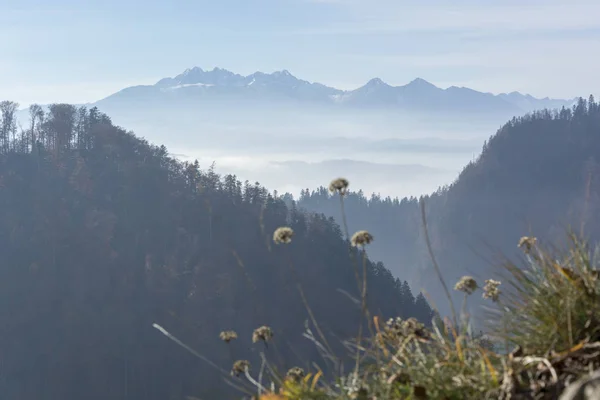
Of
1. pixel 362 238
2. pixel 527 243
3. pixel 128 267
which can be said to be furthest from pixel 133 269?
pixel 362 238

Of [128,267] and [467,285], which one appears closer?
[467,285]

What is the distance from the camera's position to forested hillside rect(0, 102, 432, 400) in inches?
5640

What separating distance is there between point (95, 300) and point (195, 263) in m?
20.1

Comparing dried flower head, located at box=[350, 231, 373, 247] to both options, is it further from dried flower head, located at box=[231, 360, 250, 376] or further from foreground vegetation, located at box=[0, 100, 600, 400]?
foreground vegetation, located at box=[0, 100, 600, 400]

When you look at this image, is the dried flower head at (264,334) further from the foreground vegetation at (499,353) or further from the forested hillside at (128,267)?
the forested hillside at (128,267)

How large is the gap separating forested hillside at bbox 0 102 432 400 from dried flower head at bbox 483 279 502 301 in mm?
133649

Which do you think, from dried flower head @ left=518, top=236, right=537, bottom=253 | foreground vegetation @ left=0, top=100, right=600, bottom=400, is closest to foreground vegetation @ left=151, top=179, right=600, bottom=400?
dried flower head @ left=518, top=236, right=537, bottom=253

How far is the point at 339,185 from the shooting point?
15.9 ft

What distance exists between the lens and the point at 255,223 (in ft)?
503

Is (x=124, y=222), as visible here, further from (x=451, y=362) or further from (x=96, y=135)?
(x=451, y=362)

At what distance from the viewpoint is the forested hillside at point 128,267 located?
143m

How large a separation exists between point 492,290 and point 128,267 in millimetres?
157426

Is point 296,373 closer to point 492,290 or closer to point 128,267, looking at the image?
point 492,290

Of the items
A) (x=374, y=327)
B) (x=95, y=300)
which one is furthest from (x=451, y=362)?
(x=95, y=300)
